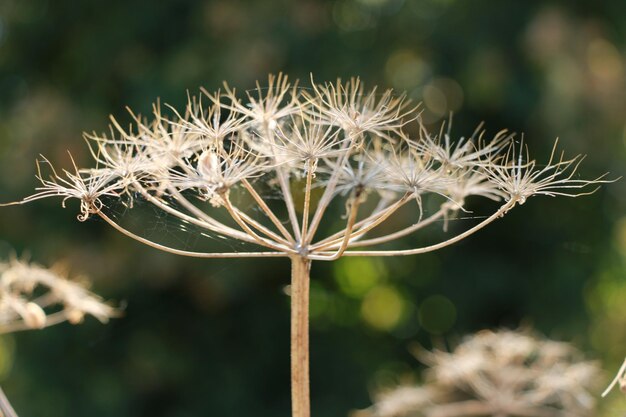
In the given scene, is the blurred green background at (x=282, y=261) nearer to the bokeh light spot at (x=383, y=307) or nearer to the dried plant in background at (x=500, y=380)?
the bokeh light spot at (x=383, y=307)

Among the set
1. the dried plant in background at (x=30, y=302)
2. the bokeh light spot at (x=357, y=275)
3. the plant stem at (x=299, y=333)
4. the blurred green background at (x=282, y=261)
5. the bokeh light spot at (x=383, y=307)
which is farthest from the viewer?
the bokeh light spot at (x=383, y=307)

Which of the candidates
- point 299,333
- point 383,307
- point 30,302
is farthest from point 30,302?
point 383,307

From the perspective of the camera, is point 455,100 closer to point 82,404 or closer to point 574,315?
point 574,315

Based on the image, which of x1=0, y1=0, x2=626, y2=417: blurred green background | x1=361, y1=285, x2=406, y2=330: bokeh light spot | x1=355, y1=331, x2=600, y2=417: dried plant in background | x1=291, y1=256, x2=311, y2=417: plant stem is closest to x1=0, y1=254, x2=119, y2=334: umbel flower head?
x1=291, y1=256, x2=311, y2=417: plant stem

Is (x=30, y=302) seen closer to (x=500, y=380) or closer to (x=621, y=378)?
(x=621, y=378)

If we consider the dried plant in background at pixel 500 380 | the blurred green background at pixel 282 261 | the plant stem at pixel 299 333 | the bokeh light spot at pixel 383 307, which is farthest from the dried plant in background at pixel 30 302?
the bokeh light spot at pixel 383 307

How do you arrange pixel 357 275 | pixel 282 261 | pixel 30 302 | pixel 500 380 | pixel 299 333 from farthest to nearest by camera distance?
pixel 357 275 → pixel 282 261 → pixel 500 380 → pixel 30 302 → pixel 299 333

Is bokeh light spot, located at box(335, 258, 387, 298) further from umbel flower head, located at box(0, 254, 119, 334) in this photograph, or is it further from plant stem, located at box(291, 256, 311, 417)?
plant stem, located at box(291, 256, 311, 417)

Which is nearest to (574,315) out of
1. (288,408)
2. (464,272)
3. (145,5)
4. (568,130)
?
(464,272)
